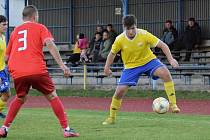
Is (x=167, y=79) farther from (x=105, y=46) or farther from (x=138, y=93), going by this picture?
(x=105, y=46)

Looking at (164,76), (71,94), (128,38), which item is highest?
(128,38)

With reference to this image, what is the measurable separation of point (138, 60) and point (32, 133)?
285 cm

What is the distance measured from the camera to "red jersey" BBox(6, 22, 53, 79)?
32.6 feet

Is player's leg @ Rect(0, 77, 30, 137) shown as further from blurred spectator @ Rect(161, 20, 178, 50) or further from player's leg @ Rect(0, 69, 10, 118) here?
blurred spectator @ Rect(161, 20, 178, 50)

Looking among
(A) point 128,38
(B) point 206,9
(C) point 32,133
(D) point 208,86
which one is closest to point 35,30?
(C) point 32,133

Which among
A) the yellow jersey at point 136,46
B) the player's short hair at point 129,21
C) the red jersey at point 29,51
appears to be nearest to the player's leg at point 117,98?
the yellow jersey at point 136,46

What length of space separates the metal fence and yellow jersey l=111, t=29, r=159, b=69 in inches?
689

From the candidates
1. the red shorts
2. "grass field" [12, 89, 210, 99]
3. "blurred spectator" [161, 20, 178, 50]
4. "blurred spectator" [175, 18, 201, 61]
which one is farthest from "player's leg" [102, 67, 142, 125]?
"blurred spectator" [161, 20, 178, 50]

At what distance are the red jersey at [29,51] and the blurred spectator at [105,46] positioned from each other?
18.7 metres

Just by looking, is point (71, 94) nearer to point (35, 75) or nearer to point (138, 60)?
point (138, 60)

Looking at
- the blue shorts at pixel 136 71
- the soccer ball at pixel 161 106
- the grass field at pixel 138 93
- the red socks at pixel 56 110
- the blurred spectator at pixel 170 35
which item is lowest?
the grass field at pixel 138 93

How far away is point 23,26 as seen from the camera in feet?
33.2

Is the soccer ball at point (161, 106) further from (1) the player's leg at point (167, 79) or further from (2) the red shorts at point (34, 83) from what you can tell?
(2) the red shorts at point (34, 83)

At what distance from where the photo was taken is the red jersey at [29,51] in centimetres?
992
